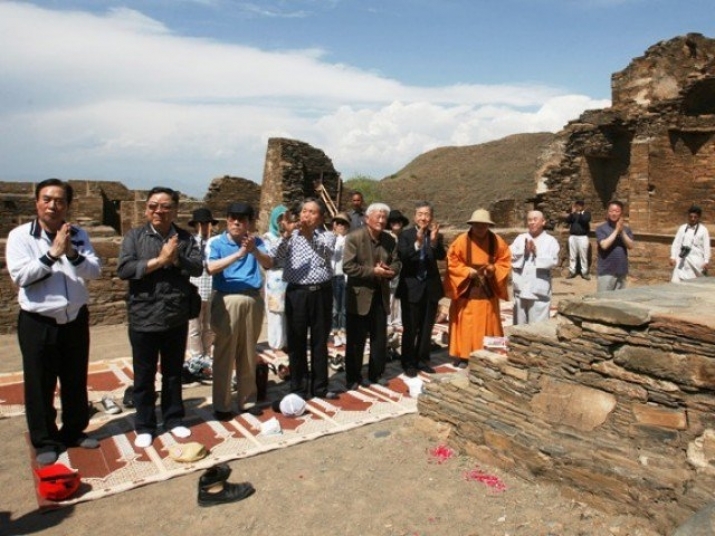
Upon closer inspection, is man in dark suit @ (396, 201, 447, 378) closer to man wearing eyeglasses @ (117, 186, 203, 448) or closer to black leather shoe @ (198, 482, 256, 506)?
man wearing eyeglasses @ (117, 186, 203, 448)

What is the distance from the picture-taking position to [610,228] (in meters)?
7.14

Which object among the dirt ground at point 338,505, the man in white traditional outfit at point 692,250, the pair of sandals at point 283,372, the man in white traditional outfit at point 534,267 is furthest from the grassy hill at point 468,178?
the dirt ground at point 338,505

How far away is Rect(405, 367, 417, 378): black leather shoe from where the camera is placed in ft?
19.4

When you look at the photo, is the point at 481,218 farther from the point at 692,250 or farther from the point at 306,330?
the point at 692,250

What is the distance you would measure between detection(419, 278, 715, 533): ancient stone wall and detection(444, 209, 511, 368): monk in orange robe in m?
1.72

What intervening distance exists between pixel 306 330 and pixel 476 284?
195 centimetres

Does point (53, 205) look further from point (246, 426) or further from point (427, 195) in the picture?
point (427, 195)

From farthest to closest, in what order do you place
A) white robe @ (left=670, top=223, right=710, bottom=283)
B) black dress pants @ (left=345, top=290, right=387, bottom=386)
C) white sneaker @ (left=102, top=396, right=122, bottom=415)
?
white robe @ (left=670, top=223, right=710, bottom=283)
black dress pants @ (left=345, top=290, right=387, bottom=386)
white sneaker @ (left=102, top=396, right=122, bottom=415)

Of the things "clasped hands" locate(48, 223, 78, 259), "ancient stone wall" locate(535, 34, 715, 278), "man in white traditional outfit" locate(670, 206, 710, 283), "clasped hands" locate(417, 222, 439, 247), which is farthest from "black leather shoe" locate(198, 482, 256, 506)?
"ancient stone wall" locate(535, 34, 715, 278)

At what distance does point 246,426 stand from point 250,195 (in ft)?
49.9

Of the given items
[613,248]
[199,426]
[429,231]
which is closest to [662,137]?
[613,248]

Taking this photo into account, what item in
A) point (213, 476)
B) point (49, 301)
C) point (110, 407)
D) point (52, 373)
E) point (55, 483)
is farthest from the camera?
point (110, 407)

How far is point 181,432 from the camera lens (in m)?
4.37

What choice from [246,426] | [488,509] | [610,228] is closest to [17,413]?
[246,426]
